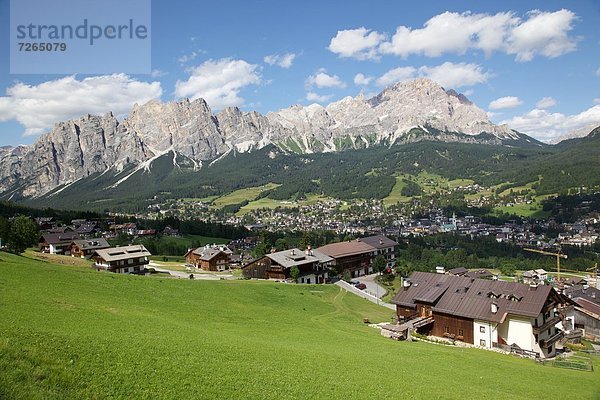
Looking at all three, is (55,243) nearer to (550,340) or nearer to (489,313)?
(489,313)

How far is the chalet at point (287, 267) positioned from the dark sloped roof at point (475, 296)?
33532mm

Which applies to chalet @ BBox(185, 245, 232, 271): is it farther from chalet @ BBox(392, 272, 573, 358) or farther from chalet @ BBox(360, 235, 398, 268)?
chalet @ BBox(392, 272, 573, 358)

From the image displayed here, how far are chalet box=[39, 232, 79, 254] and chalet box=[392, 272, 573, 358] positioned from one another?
101m

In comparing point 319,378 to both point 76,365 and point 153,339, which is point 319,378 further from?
point 76,365

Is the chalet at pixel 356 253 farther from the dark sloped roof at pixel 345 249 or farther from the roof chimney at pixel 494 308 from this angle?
the roof chimney at pixel 494 308

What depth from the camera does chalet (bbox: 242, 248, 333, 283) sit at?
9062cm

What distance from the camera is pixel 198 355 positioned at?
2311 centimetres

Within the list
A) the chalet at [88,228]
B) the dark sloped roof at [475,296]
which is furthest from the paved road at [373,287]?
the chalet at [88,228]

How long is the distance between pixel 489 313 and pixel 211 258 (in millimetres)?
75642

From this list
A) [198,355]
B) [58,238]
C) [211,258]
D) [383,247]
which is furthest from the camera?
[58,238]

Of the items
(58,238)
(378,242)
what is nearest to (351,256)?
(378,242)

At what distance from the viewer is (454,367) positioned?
32844mm

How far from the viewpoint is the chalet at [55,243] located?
120m

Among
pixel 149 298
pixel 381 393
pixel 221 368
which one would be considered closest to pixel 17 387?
pixel 221 368
